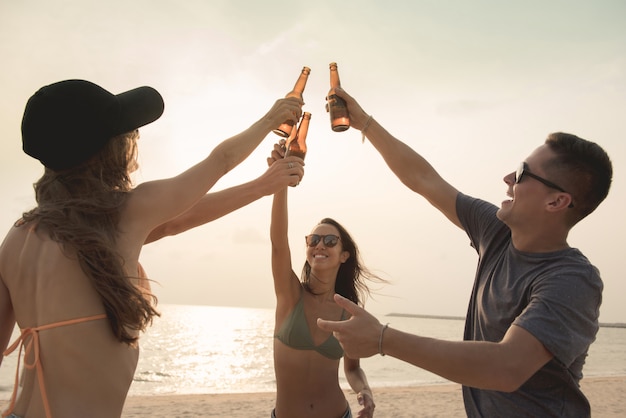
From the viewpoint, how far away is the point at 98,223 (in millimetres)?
2100

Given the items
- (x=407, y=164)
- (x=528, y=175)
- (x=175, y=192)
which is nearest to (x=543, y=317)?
(x=528, y=175)

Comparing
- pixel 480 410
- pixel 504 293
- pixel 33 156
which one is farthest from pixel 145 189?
pixel 480 410

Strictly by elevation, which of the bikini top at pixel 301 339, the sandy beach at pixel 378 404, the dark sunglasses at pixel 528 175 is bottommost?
the sandy beach at pixel 378 404

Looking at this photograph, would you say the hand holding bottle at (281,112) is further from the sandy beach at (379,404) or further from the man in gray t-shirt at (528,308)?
the sandy beach at (379,404)

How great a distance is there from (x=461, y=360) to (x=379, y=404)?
1432cm

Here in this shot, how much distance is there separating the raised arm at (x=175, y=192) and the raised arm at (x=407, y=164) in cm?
148

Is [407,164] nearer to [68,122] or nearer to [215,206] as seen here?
[215,206]

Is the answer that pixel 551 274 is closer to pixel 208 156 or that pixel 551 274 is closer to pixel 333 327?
pixel 333 327

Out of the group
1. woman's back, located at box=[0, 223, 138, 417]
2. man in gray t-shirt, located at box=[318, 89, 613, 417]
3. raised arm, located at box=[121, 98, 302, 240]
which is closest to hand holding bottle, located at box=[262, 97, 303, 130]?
raised arm, located at box=[121, 98, 302, 240]

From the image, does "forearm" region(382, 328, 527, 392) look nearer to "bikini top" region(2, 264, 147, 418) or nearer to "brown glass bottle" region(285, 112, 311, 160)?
"bikini top" region(2, 264, 147, 418)

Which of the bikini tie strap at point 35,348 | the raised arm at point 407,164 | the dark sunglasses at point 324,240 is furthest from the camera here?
the dark sunglasses at point 324,240

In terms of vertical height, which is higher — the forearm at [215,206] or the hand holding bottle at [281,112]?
the hand holding bottle at [281,112]

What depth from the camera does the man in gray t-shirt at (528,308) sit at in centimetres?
212

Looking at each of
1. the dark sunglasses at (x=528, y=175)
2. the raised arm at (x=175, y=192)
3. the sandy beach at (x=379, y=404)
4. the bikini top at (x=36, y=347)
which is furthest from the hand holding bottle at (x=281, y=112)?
the sandy beach at (x=379, y=404)
